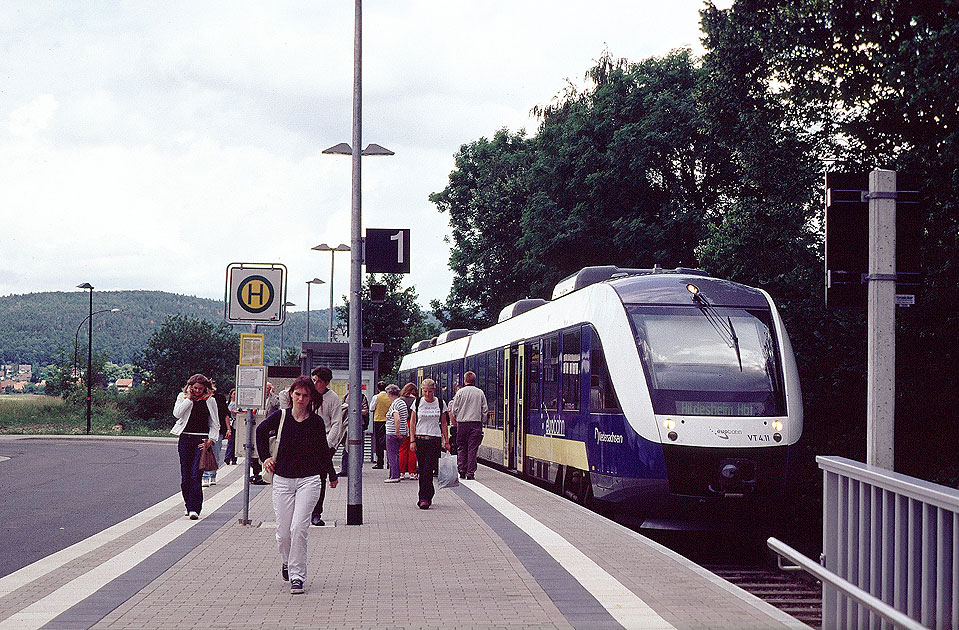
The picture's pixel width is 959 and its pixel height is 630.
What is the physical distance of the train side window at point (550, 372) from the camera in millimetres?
16906

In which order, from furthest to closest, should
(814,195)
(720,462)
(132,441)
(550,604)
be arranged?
1. (132,441)
2. (814,195)
3. (720,462)
4. (550,604)

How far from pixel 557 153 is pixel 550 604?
29450 millimetres

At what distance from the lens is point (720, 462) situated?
1274 cm

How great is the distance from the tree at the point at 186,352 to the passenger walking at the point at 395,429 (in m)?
61.3

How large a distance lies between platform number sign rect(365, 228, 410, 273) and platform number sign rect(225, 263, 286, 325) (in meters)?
1.02

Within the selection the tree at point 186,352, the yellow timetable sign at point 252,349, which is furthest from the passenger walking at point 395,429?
the tree at point 186,352

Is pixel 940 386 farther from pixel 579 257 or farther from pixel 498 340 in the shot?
pixel 579 257

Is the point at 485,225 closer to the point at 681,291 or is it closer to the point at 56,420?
the point at 56,420

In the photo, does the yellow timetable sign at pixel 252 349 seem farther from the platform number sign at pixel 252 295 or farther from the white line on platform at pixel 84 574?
the white line on platform at pixel 84 574

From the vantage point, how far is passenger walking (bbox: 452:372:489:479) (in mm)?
18562

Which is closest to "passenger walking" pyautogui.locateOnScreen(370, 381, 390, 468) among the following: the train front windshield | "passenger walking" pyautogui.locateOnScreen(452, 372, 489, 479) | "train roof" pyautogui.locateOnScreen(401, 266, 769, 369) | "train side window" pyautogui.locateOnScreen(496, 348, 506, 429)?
"train side window" pyautogui.locateOnScreen(496, 348, 506, 429)

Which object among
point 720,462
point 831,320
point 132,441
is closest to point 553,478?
point 720,462

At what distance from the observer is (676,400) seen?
514 inches

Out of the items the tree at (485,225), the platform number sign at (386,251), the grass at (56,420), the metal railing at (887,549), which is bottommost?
the grass at (56,420)
